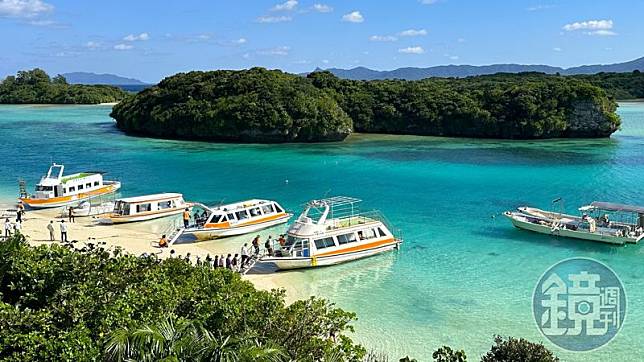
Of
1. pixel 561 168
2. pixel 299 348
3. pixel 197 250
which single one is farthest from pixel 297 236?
pixel 561 168

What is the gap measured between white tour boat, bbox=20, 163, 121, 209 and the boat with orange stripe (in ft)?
52.8

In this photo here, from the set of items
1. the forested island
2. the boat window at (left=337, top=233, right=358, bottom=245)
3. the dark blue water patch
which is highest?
the forested island

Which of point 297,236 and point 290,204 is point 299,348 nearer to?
Result: point 297,236

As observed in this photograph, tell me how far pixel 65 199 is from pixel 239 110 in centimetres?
3721

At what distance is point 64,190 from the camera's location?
117ft

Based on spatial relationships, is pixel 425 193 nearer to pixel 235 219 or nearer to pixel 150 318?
pixel 235 219

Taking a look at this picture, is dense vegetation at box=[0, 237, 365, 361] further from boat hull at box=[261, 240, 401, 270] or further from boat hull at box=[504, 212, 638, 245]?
boat hull at box=[504, 212, 638, 245]

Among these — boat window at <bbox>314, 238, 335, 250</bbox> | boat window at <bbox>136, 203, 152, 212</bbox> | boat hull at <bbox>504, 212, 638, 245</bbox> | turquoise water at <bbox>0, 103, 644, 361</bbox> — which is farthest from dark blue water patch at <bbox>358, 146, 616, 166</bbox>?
boat window at <bbox>314, 238, 335, 250</bbox>

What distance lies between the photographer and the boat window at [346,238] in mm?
25703

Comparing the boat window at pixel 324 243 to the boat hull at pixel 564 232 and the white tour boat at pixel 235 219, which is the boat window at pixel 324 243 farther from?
the boat hull at pixel 564 232

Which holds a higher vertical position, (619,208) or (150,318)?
(150,318)

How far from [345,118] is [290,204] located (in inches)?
1569

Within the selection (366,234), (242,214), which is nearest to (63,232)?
(242,214)

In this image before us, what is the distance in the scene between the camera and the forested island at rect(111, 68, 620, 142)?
234 ft
